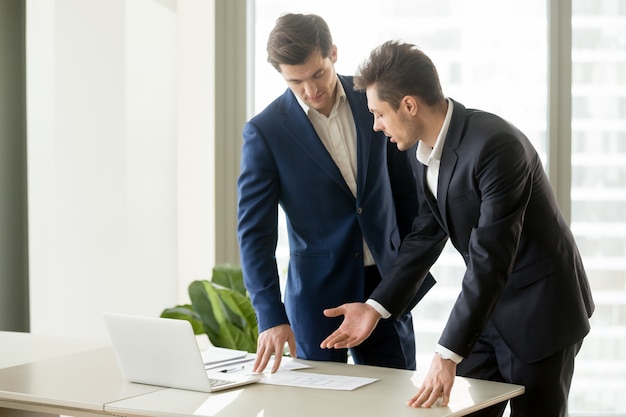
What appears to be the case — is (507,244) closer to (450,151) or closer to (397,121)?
Result: (450,151)

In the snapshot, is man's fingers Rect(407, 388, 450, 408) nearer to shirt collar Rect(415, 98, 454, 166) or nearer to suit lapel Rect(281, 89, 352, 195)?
shirt collar Rect(415, 98, 454, 166)

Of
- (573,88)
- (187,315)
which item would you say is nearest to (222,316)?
(187,315)

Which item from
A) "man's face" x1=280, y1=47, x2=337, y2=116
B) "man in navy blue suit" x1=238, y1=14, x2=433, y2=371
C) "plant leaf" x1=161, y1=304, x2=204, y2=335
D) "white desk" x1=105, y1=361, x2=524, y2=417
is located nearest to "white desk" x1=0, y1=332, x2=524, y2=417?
"white desk" x1=105, y1=361, x2=524, y2=417

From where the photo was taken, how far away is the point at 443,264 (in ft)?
14.1

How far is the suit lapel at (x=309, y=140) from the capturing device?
7.96 ft

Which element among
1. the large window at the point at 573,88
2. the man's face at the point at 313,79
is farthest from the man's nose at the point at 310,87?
the large window at the point at 573,88

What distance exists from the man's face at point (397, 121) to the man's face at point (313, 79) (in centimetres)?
28

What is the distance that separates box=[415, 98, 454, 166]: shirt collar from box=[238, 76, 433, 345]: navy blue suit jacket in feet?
0.98

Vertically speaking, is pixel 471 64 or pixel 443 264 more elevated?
pixel 471 64

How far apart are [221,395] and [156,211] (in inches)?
89.0

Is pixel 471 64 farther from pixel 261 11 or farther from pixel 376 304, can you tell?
pixel 376 304

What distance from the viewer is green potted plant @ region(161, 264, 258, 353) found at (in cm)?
360

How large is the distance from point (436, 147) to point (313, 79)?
453 mm

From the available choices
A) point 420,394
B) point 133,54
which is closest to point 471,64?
point 133,54
